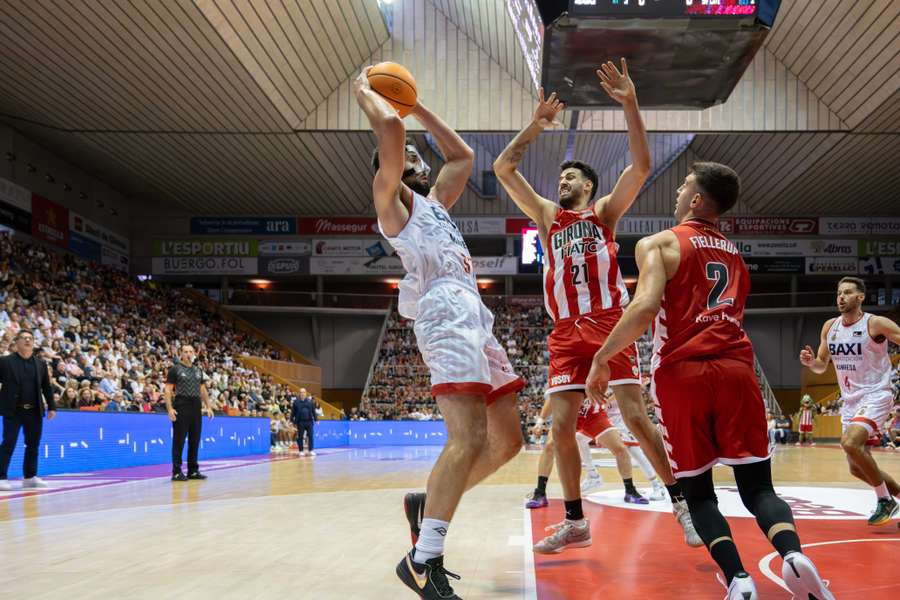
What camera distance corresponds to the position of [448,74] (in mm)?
21219

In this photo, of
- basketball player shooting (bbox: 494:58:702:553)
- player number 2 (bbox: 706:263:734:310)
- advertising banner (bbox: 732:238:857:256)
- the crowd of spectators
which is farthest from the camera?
advertising banner (bbox: 732:238:857:256)

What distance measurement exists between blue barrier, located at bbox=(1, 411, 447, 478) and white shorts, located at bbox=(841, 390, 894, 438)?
9.52 m

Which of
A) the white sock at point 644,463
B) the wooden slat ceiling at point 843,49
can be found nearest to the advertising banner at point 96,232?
the wooden slat ceiling at point 843,49

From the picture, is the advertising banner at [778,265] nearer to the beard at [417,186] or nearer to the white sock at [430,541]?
the beard at [417,186]

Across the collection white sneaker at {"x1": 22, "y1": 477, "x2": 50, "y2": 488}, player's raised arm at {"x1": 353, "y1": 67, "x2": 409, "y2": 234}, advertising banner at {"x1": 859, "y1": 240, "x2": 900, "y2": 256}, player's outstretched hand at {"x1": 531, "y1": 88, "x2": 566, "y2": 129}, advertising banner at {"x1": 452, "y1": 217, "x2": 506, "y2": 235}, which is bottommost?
white sneaker at {"x1": 22, "y1": 477, "x2": 50, "y2": 488}

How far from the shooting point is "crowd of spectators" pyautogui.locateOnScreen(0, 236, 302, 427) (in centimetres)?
1468

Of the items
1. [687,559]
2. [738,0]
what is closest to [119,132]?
[738,0]

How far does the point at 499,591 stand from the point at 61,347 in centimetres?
1408

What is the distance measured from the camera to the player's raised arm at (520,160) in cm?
473

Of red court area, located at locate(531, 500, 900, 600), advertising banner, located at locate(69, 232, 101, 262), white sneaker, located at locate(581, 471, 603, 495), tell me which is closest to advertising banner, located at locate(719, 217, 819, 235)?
advertising banner, located at locate(69, 232, 101, 262)

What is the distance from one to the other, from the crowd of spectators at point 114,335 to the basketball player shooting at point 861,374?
30.9ft

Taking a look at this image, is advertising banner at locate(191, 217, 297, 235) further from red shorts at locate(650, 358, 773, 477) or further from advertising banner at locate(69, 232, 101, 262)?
red shorts at locate(650, 358, 773, 477)

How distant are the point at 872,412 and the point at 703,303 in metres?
3.30

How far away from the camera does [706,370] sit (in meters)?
3.19
